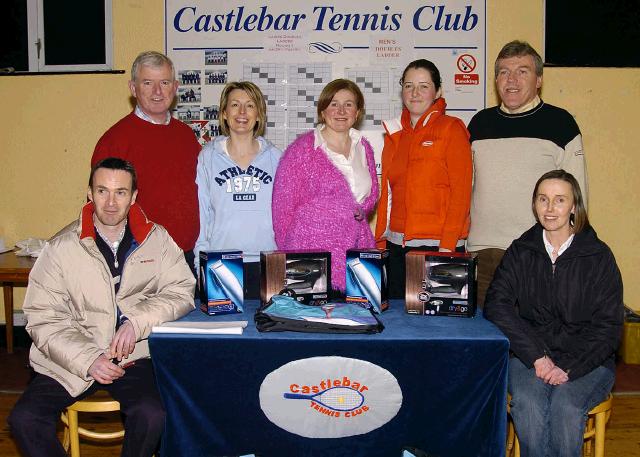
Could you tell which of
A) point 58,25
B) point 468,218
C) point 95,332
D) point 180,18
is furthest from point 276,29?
point 95,332

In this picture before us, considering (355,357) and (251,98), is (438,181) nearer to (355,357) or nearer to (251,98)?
(251,98)

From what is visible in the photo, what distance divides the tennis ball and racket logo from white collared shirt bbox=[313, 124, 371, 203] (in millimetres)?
973

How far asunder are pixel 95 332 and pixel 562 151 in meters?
2.09

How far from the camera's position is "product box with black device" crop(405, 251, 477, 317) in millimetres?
2201

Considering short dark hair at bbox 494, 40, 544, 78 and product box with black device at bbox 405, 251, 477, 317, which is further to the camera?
short dark hair at bbox 494, 40, 544, 78

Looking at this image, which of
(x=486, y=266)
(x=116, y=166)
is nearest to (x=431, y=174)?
(x=486, y=266)

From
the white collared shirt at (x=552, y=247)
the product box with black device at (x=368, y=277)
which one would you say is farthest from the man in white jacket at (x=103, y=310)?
the white collared shirt at (x=552, y=247)

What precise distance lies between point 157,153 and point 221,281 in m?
0.90

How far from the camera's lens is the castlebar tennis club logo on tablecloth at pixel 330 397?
1.98m

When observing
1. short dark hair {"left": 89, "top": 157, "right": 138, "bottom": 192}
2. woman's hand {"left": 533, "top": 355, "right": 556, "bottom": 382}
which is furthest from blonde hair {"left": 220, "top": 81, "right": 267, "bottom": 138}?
woman's hand {"left": 533, "top": 355, "right": 556, "bottom": 382}

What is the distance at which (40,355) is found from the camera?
2172mm

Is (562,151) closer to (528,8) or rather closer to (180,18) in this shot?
(528,8)

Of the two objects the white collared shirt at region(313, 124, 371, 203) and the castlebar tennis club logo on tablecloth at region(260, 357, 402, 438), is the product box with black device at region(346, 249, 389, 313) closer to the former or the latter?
the castlebar tennis club logo on tablecloth at region(260, 357, 402, 438)

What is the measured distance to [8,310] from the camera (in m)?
4.10
